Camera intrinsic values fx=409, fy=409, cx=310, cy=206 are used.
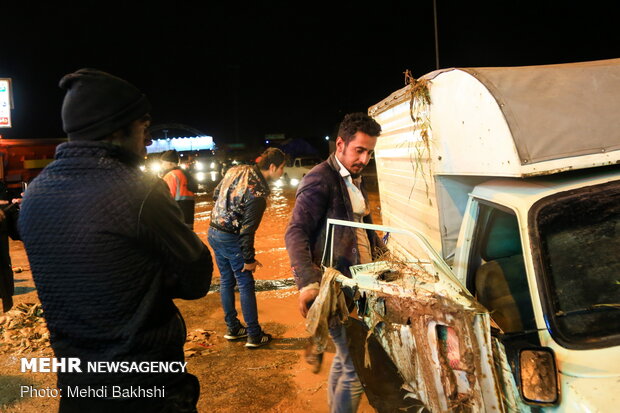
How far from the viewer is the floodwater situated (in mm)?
7220

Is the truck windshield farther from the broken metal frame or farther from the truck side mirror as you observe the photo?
the broken metal frame

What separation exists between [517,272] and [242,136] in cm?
5988

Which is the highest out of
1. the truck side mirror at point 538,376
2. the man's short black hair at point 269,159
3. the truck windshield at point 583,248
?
the man's short black hair at point 269,159

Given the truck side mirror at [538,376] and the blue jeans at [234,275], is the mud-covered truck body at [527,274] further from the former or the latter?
the blue jeans at [234,275]

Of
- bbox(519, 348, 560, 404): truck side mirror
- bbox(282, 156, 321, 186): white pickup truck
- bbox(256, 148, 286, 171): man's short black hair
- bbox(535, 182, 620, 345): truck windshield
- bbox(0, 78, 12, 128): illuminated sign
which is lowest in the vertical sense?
bbox(519, 348, 560, 404): truck side mirror

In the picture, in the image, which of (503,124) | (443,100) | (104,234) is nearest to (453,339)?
(503,124)

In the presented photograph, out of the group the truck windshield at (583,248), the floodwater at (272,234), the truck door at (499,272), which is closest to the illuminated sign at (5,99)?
the floodwater at (272,234)

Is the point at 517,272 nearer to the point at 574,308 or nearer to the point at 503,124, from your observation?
the point at 574,308

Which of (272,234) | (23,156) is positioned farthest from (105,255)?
(23,156)

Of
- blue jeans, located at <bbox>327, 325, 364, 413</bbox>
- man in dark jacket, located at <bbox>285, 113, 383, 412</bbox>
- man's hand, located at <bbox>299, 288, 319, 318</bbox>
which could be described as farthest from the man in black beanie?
blue jeans, located at <bbox>327, 325, 364, 413</bbox>

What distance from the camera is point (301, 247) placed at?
2.69 meters

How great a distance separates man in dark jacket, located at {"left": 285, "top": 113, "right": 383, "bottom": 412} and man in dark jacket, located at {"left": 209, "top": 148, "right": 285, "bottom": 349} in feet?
5.07

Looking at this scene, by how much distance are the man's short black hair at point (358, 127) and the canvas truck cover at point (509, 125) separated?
0.57 metres

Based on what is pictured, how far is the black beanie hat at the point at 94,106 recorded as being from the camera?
147 cm
